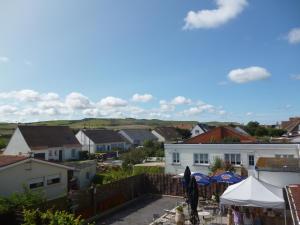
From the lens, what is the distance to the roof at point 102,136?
7442 cm

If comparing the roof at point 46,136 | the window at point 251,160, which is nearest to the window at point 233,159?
the window at point 251,160

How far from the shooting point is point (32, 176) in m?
22.7

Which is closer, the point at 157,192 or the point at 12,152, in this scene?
the point at 157,192

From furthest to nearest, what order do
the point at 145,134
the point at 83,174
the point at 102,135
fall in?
the point at 145,134 < the point at 102,135 < the point at 83,174

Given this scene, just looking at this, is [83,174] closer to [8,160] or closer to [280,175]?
[8,160]

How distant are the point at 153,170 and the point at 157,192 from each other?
1262 cm

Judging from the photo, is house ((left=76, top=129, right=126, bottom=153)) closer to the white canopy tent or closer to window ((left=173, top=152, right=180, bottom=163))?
window ((left=173, top=152, right=180, bottom=163))

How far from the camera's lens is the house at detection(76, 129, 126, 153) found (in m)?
73.4

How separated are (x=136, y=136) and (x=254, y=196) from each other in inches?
3072

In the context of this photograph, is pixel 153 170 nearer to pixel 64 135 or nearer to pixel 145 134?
pixel 64 135

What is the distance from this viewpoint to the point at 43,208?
17.0 meters

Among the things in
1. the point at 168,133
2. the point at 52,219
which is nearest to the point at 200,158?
the point at 52,219

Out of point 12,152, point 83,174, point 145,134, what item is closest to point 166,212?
point 83,174

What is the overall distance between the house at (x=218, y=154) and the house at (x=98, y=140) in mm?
36864
